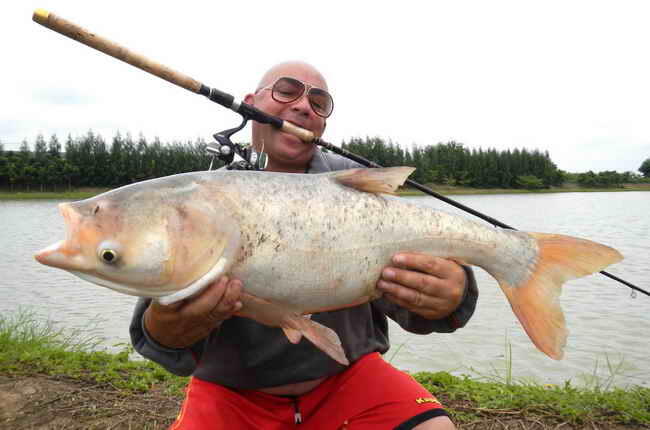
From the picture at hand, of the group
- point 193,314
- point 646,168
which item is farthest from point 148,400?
point 646,168

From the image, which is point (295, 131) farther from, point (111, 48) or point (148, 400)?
point (148, 400)

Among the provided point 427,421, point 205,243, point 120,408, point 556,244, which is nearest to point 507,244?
point 556,244

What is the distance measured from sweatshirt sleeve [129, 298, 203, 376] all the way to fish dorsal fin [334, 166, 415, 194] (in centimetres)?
118

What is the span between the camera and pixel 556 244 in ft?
7.79

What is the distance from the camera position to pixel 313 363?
264 centimetres

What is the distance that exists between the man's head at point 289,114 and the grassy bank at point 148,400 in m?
2.05

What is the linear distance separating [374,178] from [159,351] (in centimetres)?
134

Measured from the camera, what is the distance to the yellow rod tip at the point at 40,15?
249cm

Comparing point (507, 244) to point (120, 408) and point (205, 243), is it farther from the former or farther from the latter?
point (120, 408)

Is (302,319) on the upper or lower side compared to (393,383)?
upper

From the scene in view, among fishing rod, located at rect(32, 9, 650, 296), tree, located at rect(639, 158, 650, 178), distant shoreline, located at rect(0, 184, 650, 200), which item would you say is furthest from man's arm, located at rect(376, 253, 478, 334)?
tree, located at rect(639, 158, 650, 178)

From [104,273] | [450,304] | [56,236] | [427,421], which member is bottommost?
[56,236]

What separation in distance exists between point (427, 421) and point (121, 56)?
2607 mm

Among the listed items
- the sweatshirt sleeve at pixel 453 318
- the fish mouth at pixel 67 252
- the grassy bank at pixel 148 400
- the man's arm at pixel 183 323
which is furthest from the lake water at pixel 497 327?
the fish mouth at pixel 67 252
